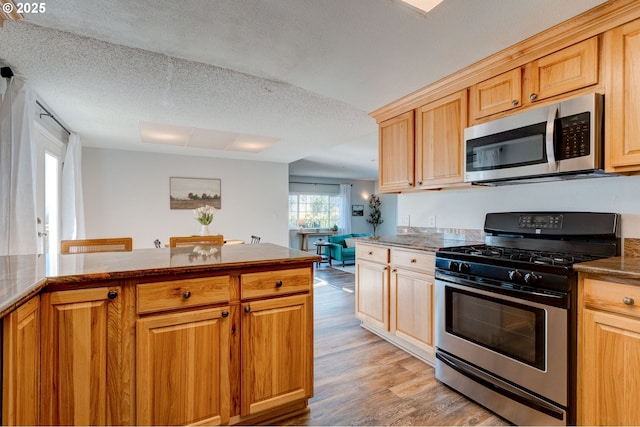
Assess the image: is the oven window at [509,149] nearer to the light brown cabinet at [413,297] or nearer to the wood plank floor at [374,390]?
the light brown cabinet at [413,297]

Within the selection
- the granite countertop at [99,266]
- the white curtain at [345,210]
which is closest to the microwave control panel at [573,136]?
the granite countertop at [99,266]

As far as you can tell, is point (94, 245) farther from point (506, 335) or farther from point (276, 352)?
point (506, 335)

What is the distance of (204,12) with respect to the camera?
165 centimetres

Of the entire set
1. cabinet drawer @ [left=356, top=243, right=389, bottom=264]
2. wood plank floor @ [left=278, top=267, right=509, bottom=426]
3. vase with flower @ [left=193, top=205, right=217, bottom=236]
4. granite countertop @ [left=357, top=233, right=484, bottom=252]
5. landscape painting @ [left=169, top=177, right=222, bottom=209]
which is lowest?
wood plank floor @ [left=278, top=267, right=509, bottom=426]

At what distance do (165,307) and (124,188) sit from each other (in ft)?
16.8

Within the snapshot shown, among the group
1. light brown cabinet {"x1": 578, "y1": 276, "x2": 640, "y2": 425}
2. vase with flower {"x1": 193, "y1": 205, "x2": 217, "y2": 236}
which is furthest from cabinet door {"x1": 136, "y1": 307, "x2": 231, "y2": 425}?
vase with flower {"x1": 193, "y1": 205, "x2": 217, "y2": 236}

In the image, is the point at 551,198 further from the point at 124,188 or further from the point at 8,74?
the point at 124,188

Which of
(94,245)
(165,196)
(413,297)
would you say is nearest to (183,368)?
(94,245)

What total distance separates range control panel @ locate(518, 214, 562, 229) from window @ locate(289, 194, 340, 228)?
7.24 metres

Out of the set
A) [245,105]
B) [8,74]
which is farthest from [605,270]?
[8,74]

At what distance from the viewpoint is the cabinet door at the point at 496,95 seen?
2039 millimetres

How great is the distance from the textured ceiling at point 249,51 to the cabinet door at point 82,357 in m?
A: 1.53

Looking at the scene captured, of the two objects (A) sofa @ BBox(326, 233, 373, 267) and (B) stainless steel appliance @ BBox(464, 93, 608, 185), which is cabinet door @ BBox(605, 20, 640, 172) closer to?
(B) stainless steel appliance @ BBox(464, 93, 608, 185)

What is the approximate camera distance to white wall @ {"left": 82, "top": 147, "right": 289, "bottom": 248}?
541 cm
